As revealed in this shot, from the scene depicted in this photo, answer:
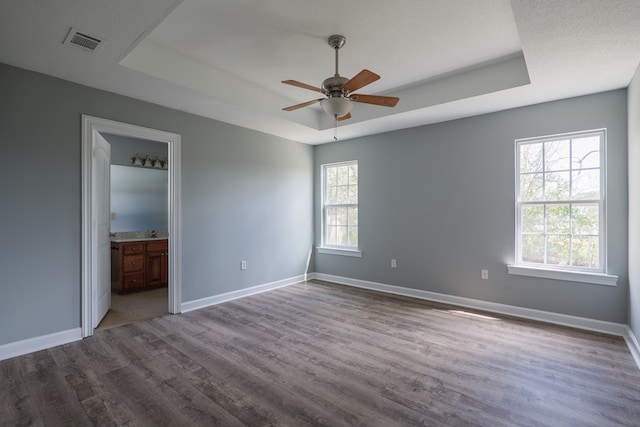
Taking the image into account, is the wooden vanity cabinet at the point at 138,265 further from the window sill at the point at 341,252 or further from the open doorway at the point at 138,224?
the window sill at the point at 341,252

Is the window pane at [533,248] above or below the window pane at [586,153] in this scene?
below

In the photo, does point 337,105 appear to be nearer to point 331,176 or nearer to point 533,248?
point 533,248

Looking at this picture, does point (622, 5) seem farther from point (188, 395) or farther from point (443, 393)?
point (188, 395)

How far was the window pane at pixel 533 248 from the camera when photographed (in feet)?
11.8

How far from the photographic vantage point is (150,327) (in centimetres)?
334

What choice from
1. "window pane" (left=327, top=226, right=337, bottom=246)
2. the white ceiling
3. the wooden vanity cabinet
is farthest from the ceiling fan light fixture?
the wooden vanity cabinet

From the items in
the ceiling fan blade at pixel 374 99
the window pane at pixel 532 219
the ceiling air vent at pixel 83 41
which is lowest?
the window pane at pixel 532 219

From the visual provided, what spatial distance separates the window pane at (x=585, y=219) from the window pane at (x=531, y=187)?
37cm

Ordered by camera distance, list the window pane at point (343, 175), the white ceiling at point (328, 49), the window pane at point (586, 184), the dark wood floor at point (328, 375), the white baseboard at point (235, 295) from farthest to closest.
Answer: the window pane at point (343, 175) < the white baseboard at point (235, 295) < the window pane at point (586, 184) < the white ceiling at point (328, 49) < the dark wood floor at point (328, 375)

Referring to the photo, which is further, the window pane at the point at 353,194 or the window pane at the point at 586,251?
the window pane at the point at 353,194

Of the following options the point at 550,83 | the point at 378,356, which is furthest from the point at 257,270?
the point at 550,83

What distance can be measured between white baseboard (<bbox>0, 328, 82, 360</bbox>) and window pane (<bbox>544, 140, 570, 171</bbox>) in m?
5.21

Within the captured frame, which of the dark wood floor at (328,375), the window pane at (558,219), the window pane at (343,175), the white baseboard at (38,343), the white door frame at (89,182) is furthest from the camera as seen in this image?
the window pane at (343,175)

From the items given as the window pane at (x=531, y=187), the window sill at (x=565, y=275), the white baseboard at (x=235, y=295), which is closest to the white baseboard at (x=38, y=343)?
the white baseboard at (x=235, y=295)
